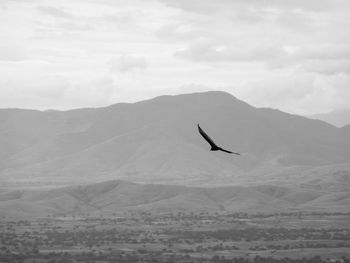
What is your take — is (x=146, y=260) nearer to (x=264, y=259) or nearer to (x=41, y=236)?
(x=264, y=259)

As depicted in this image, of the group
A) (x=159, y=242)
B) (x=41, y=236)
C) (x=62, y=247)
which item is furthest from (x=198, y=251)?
(x=41, y=236)

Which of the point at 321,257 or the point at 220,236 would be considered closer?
the point at 321,257

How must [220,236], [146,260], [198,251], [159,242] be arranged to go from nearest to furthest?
[146,260]
[198,251]
[159,242]
[220,236]

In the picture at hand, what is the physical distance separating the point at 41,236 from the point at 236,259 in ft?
186

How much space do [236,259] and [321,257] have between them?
15.5 metres

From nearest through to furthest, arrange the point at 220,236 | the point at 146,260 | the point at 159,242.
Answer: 1. the point at 146,260
2. the point at 159,242
3. the point at 220,236

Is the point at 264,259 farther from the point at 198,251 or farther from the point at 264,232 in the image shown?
the point at 264,232

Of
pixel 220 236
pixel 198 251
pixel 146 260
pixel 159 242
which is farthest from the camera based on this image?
pixel 220 236

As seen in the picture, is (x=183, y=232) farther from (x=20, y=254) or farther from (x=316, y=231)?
(x=20, y=254)

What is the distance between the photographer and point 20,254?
484ft

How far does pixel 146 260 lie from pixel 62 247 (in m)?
27.5

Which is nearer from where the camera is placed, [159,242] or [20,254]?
[20,254]

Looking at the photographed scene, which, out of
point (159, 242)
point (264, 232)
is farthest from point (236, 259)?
point (264, 232)

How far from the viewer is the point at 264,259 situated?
479ft
